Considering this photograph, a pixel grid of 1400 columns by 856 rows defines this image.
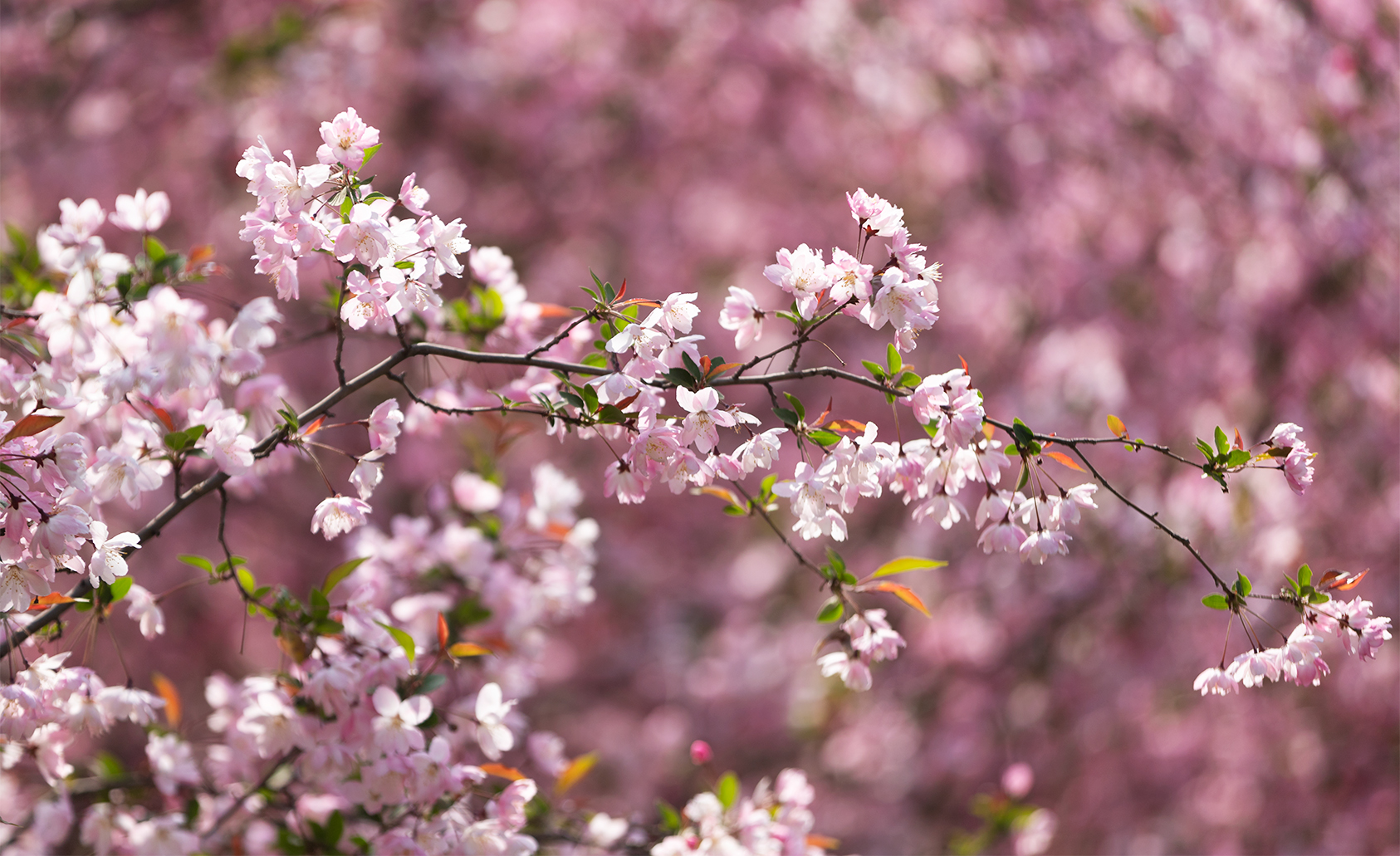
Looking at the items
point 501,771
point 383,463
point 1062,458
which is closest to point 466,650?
point 501,771

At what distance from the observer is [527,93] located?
5055mm

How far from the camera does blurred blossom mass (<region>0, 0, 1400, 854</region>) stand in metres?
3.95

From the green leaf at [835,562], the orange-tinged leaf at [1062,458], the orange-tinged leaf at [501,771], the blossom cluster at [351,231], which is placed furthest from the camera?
the orange-tinged leaf at [501,771]

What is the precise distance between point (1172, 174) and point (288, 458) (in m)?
4.15

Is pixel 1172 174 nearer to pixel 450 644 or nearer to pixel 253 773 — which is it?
pixel 450 644

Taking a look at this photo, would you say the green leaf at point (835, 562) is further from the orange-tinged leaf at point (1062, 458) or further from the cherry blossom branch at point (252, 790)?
the cherry blossom branch at point (252, 790)

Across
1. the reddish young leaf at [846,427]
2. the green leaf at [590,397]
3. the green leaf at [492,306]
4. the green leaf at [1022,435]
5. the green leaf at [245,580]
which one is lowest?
the green leaf at [245,580]

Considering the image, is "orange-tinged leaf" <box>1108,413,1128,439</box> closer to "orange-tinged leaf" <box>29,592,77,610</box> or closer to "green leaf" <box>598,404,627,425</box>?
"green leaf" <box>598,404,627,425</box>

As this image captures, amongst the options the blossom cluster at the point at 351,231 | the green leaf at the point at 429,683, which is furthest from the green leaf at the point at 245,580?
the blossom cluster at the point at 351,231

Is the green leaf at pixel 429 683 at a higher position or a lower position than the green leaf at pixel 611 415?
lower

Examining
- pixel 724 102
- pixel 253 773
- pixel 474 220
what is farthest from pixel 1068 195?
pixel 253 773

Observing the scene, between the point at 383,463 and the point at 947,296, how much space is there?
4.42 meters

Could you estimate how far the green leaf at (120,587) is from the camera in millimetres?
1265

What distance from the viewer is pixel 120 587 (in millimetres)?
1269
